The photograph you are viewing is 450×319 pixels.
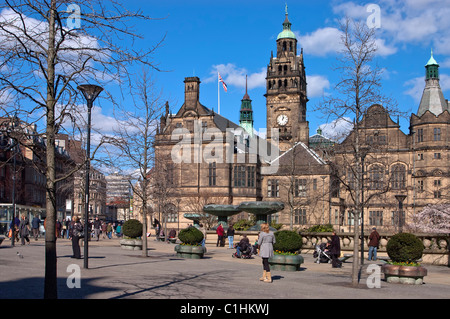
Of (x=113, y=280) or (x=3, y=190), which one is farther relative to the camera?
(x=3, y=190)

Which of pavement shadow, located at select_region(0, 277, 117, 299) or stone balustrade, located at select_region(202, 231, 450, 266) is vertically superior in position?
pavement shadow, located at select_region(0, 277, 117, 299)

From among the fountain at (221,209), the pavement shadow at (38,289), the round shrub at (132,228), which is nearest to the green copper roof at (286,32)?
the fountain at (221,209)

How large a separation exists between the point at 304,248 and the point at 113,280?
18.9 meters

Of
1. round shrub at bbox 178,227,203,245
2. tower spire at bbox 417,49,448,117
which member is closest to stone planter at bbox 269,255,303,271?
round shrub at bbox 178,227,203,245

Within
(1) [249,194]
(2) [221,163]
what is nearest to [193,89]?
(2) [221,163]

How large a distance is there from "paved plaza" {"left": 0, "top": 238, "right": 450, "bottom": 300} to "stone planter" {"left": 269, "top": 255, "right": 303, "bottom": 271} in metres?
0.39

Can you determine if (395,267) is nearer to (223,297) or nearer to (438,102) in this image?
(223,297)

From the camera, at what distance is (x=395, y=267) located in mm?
17344

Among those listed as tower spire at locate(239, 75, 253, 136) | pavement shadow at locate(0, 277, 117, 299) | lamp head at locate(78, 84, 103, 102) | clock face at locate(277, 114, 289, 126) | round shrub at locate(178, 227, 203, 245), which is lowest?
pavement shadow at locate(0, 277, 117, 299)

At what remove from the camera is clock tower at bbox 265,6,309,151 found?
92.2 metres

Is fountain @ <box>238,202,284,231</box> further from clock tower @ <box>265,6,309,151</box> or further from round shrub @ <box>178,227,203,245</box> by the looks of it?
clock tower @ <box>265,6,309,151</box>

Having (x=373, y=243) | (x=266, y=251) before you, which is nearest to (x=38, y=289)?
(x=266, y=251)

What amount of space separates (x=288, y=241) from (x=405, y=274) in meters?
4.42
